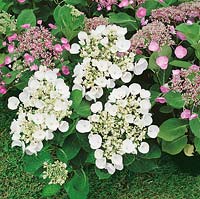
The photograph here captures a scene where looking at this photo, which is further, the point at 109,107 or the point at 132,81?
the point at 132,81

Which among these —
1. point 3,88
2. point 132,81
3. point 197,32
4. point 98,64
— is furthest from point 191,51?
point 3,88

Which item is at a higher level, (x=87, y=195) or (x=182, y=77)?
(x=182, y=77)

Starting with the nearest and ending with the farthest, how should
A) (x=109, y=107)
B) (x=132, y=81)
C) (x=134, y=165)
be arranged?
(x=109, y=107) → (x=134, y=165) → (x=132, y=81)

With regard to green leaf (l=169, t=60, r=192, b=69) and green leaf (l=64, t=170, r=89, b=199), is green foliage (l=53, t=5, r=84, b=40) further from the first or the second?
green leaf (l=64, t=170, r=89, b=199)

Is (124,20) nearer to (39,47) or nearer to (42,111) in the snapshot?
(39,47)

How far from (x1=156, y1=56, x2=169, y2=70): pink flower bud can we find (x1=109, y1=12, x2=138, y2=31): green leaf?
0.39 meters

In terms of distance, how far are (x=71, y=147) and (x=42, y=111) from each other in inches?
9.9

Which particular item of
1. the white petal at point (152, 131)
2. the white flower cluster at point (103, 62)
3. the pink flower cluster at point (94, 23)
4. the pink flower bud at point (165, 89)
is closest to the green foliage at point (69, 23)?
the pink flower cluster at point (94, 23)

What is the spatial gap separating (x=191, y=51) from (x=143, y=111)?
475 mm

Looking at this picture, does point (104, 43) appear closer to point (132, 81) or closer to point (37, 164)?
point (132, 81)

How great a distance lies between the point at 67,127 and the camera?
254 centimetres

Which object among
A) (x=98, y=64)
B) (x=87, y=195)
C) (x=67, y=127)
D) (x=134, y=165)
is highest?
(x=98, y=64)

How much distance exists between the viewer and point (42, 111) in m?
2.50

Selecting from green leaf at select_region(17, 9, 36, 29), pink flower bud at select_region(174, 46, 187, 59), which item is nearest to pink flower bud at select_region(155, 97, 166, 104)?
pink flower bud at select_region(174, 46, 187, 59)
